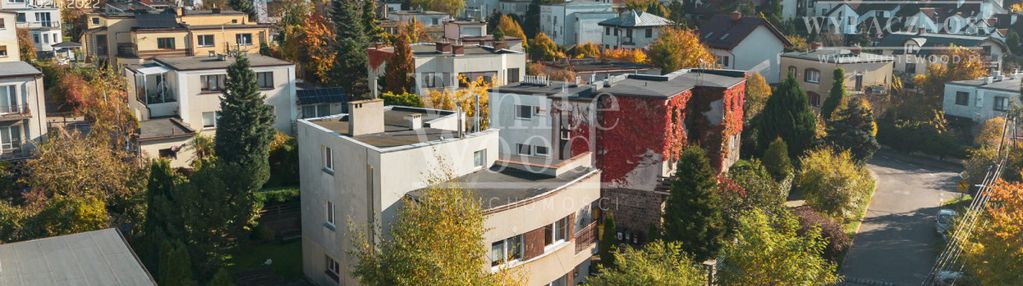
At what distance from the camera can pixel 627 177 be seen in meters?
35.1

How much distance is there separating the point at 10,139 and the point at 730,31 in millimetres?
47722

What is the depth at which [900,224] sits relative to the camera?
40.1m

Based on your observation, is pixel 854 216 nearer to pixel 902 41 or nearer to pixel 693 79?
pixel 693 79

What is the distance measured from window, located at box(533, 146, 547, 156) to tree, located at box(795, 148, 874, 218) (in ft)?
37.2

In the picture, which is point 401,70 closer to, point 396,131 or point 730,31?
point 396,131

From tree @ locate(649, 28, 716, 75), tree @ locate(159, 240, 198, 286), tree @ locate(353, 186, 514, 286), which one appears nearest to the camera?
tree @ locate(353, 186, 514, 286)

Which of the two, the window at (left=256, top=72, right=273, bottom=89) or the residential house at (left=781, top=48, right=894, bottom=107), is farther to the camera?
the residential house at (left=781, top=48, right=894, bottom=107)

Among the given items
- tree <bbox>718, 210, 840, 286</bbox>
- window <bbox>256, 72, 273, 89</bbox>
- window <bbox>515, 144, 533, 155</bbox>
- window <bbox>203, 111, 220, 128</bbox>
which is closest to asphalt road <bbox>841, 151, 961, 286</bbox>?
tree <bbox>718, 210, 840, 286</bbox>

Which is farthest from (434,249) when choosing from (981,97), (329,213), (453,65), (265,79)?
(981,97)

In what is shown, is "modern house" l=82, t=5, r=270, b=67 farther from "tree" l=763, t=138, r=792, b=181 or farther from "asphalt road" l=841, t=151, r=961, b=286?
"asphalt road" l=841, t=151, r=961, b=286

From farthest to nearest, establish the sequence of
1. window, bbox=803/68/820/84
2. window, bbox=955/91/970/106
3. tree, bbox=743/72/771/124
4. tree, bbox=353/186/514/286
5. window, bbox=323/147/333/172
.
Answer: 1. window, bbox=803/68/820/84
2. window, bbox=955/91/970/106
3. tree, bbox=743/72/771/124
4. window, bbox=323/147/333/172
5. tree, bbox=353/186/514/286

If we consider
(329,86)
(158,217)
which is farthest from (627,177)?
(329,86)

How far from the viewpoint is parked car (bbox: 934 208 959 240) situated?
123 feet

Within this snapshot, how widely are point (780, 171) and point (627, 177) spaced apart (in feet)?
30.9
